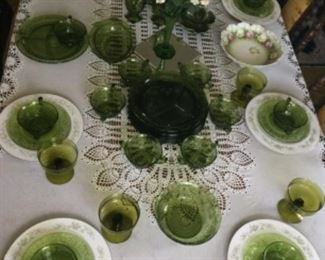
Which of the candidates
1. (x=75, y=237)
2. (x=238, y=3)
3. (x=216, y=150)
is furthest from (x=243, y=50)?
(x=75, y=237)

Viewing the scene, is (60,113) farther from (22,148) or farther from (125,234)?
(125,234)

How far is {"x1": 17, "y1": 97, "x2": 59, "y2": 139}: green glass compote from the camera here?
125 centimetres

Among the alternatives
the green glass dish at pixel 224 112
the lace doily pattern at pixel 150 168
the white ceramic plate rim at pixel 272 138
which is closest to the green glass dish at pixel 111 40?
the lace doily pattern at pixel 150 168

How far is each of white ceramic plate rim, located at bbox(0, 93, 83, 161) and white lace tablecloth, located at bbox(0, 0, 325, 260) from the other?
21mm

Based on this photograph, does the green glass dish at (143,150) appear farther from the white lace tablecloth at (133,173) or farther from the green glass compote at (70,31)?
the green glass compote at (70,31)

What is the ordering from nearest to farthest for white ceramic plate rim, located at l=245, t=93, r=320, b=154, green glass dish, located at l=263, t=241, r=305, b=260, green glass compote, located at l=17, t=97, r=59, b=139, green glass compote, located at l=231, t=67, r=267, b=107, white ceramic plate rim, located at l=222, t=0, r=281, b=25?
1. green glass dish, located at l=263, t=241, r=305, b=260
2. green glass compote, located at l=17, t=97, r=59, b=139
3. white ceramic plate rim, located at l=245, t=93, r=320, b=154
4. green glass compote, located at l=231, t=67, r=267, b=107
5. white ceramic plate rim, located at l=222, t=0, r=281, b=25

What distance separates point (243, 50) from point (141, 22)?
1.34ft

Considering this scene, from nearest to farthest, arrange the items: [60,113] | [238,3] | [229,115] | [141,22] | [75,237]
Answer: [75,237] < [60,113] < [229,115] < [141,22] < [238,3]

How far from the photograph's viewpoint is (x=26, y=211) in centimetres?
112

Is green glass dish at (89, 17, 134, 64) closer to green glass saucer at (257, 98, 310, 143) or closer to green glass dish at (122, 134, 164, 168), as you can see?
green glass dish at (122, 134, 164, 168)

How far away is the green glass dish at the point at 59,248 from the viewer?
1055 millimetres

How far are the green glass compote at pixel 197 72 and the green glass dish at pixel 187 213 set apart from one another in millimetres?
418

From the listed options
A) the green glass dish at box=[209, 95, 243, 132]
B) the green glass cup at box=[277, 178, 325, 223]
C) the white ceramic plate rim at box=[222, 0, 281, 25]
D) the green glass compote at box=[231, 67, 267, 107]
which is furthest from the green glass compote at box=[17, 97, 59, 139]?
the white ceramic plate rim at box=[222, 0, 281, 25]

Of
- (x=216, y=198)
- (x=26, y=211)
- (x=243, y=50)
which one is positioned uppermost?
(x=243, y=50)
